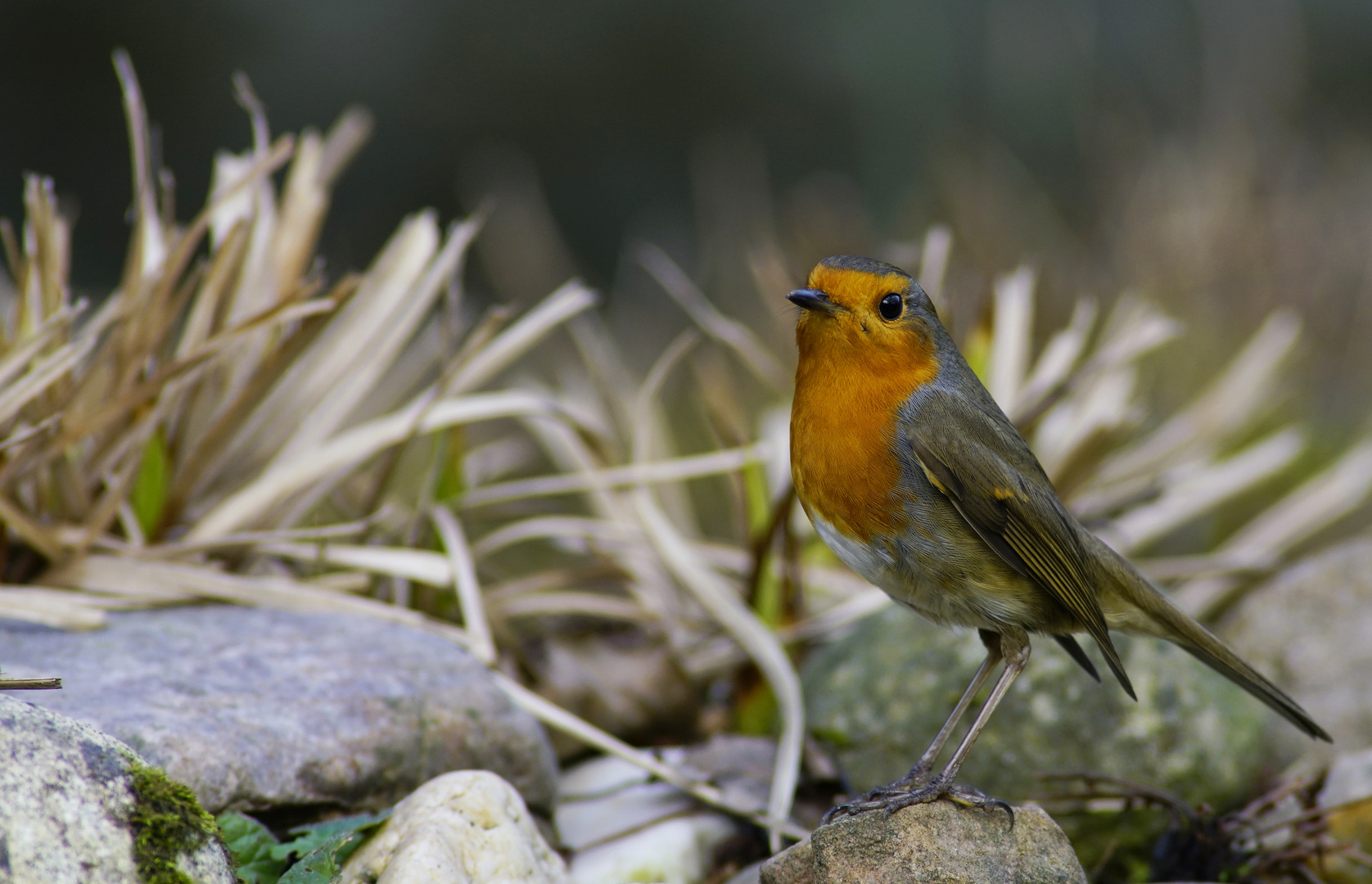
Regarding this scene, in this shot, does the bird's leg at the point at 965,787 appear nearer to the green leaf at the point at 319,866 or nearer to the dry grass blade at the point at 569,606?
the green leaf at the point at 319,866

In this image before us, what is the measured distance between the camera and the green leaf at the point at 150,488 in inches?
110

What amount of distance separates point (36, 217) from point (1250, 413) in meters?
4.27

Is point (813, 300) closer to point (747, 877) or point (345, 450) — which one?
point (747, 877)

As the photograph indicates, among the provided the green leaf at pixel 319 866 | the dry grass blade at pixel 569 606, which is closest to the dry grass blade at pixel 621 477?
the dry grass blade at pixel 569 606

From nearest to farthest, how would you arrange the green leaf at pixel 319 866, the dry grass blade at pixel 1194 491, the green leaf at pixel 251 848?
the green leaf at pixel 319 866, the green leaf at pixel 251 848, the dry grass blade at pixel 1194 491

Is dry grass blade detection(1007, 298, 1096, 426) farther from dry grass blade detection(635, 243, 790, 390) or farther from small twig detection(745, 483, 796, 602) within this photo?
small twig detection(745, 483, 796, 602)

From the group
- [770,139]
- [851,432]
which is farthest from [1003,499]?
[770,139]

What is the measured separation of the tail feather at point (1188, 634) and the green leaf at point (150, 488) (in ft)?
7.34

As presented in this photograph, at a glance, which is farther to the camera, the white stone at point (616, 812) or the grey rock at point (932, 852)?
the white stone at point (616, 812)

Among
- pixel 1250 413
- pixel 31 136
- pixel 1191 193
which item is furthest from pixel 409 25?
pixel 1250 413

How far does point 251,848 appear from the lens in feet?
5.97

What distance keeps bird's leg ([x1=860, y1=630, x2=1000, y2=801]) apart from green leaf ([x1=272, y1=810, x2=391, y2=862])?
90 centimetres

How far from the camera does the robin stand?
212cm

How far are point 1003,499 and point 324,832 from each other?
1.37 m
